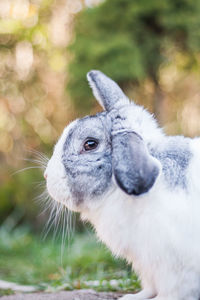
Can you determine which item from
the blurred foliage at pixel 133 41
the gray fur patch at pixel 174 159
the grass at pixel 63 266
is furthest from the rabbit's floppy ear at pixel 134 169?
the blurred foliage at pixel 133 41

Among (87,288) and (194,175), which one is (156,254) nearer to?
(194,175)

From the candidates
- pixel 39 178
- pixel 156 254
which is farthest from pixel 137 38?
pixel 156 254

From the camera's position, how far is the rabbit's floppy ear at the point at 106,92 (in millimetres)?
2541

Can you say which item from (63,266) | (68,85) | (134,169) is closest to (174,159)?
(134,169)

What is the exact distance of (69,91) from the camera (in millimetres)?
6562

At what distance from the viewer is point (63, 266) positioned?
4.05m

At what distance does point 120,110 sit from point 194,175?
0.55m

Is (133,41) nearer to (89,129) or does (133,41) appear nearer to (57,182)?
(89,129)

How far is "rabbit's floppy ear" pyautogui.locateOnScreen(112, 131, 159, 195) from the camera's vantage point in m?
1.91

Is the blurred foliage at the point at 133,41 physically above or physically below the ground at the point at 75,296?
above

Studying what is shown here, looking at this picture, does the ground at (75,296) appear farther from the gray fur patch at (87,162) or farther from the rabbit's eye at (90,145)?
the rabbit's eye at (90,145)

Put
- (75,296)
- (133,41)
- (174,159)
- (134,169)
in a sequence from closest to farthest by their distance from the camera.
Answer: (134,169), (174,159), (75,296), (133,41)

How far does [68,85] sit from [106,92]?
13.3ft

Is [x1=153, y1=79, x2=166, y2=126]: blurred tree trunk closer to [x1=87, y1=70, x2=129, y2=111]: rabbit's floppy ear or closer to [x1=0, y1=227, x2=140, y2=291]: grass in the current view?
[x1=0, y1=227, x2=140, y2=291]: grass
